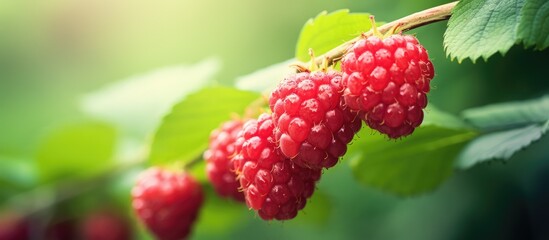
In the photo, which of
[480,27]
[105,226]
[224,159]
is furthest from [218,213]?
[480,27]

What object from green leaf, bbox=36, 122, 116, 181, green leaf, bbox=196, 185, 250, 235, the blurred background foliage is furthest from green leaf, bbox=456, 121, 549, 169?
green leaf, bbox=36, 122, 116, 181

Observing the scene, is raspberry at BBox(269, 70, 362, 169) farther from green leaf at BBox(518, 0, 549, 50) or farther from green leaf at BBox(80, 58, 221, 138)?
green leaf at BBox(80, 58, 221, 138)

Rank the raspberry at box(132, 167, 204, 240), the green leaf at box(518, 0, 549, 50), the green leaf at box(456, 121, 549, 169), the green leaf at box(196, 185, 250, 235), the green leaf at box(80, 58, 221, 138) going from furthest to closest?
the green leaf at box(80, 58, 221, 138) → the green leaf at box(196, 185, 250, 235) → the raspberry at box(132, 167, 204, 240) → the green leaf at box(456, 121, 549, 169) → the green leaf at box(518, 0, 549, 50)

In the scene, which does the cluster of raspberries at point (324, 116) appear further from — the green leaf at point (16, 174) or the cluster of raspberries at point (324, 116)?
the green leaf at point (16, 174)

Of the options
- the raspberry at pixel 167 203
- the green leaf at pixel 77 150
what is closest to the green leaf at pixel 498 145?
the raspberry at pixel 167 203

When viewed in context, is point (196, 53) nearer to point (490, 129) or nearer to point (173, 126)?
point (173, 126)

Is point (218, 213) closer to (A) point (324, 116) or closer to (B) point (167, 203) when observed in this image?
(B) point (167, 203)
